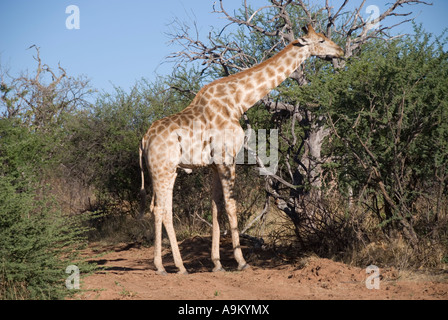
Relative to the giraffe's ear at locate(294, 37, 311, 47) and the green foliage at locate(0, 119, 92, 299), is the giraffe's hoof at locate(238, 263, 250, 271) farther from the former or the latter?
the giraffe's ear at locate(294, 37, 311, 47)

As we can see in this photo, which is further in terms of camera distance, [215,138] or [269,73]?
[269,73]

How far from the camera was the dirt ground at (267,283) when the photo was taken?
575 cm

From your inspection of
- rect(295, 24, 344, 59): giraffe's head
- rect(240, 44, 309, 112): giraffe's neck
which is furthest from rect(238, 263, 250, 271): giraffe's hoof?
rect(295, 24, 344, 59): giraffe's head

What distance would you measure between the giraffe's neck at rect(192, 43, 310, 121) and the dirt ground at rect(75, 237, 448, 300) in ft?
7.84

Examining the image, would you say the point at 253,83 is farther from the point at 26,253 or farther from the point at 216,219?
the point at 26,253

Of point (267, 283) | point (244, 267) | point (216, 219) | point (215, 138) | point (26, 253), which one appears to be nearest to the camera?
point (26, 253)

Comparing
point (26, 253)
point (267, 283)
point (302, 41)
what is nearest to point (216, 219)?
point (267, 283)

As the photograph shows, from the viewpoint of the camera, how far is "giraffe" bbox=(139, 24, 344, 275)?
7.52 metres

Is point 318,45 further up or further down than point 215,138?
further up

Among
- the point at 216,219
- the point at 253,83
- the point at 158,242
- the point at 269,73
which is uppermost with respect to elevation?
the point at 269,73

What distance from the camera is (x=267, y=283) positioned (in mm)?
6527

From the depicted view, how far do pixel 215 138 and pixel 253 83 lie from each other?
42.6 inches

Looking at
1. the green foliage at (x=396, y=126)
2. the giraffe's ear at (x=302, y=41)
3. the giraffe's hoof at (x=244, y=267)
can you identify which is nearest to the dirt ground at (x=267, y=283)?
the giraffe's hoof at (x=244, y=267)
